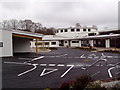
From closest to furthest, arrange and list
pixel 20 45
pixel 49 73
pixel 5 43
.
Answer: pixel 49 73, pixel 5 43, pixel 20 45

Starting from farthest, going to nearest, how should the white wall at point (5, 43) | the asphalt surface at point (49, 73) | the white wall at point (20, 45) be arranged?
1. the white wall at point (20, 45)
2. the white wall at point (5, 43)
3. the asphalt surface at point (49, 73)

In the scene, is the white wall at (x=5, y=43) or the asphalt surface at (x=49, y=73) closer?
the asphalt surface at (x=49, y=73)

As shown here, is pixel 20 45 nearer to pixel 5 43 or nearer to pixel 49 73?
pixel 5 43

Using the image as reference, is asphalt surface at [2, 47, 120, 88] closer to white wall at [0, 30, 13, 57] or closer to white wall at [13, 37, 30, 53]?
white wall at [0, 30, 13, 57]

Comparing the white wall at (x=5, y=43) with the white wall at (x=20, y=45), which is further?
the white wall at (x=20, y=45)

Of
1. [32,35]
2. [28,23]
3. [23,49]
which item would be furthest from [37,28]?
[32,35]

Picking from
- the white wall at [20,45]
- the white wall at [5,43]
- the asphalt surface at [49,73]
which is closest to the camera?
the asphalt surface at [49,73]

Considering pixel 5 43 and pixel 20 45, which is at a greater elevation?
pixel 5 43

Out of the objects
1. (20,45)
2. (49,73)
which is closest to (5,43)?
(20,45)

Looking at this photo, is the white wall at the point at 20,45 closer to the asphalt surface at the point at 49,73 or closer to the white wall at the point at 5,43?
the white wall at the point at 5,43

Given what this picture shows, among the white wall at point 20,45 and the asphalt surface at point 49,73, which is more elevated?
the white wall at point 20,45

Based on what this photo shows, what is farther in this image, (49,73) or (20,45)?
(20,45)

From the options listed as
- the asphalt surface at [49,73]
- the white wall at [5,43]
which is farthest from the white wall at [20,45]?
the asphalt surface at [49,73]

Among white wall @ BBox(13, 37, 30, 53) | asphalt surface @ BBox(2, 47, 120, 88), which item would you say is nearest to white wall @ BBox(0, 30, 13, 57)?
asphalt surface @ BBox(2, 47, 120, 88)
